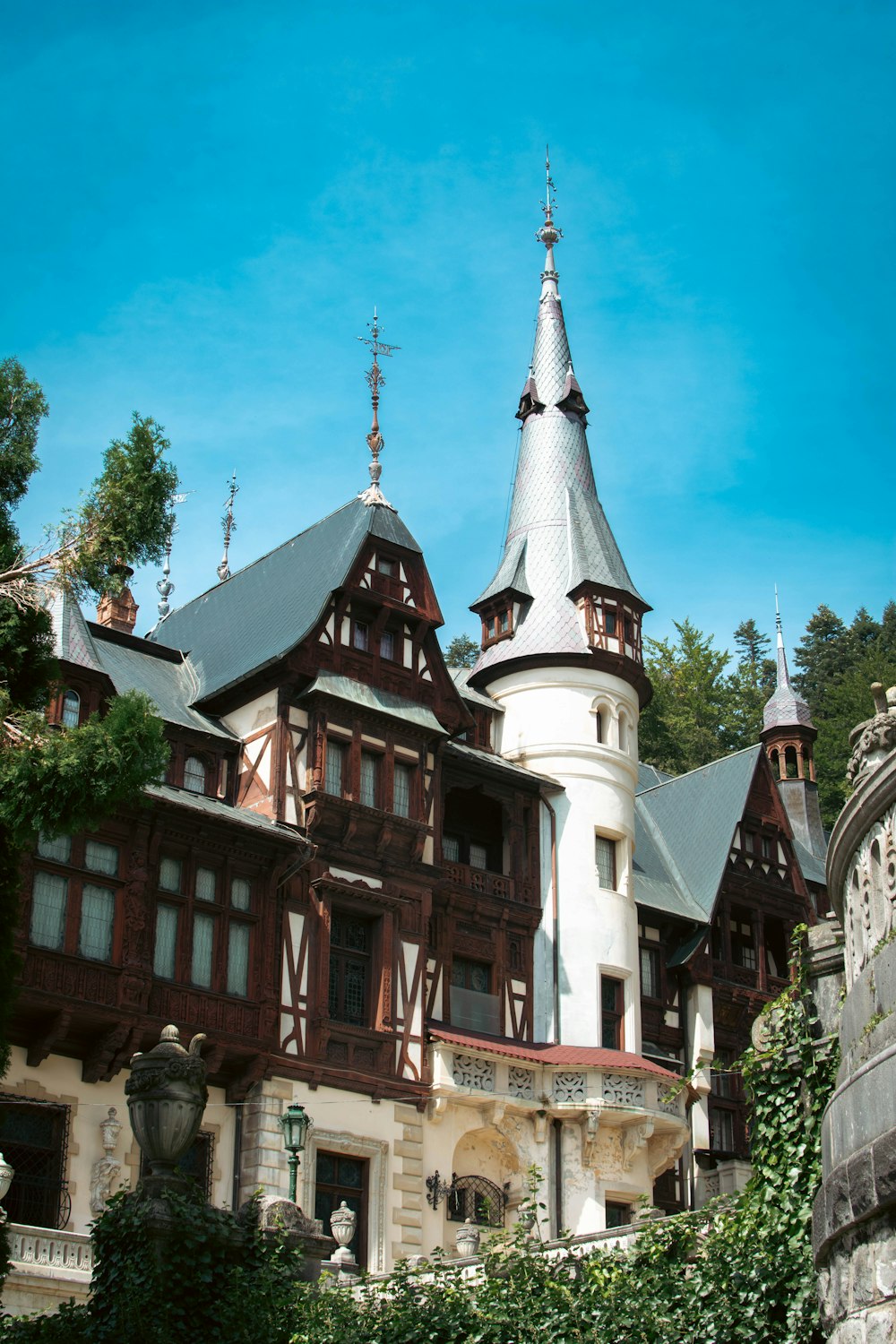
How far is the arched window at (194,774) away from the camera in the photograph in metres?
31.6

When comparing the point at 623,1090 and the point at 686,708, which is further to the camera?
the point at 686,708

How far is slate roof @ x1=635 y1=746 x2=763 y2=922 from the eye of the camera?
39812 mm

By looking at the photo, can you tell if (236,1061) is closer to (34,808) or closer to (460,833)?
(460,833)

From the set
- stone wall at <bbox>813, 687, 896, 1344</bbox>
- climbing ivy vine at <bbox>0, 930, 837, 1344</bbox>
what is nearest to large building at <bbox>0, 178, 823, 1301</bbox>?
climbing ivy vine at <bbox>0, 930, 837, 1344</bbox>

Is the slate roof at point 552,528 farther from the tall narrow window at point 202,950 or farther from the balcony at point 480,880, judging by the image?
the tall narrow window at point 202,950

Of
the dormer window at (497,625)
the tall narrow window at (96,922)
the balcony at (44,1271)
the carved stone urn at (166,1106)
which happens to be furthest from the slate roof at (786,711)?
the carved stone urn at (166,1106)

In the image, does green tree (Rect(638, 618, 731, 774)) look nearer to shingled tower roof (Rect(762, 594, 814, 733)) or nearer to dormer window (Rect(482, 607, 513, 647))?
shingled tower roof (Rect(762, 594, 814, 733))

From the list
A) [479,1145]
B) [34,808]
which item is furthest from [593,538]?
[34,808]

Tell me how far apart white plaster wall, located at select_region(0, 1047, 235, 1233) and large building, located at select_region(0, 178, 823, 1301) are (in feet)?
0.16

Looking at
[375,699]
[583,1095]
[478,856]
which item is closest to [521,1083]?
[583,1095]

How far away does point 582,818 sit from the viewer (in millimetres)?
36406

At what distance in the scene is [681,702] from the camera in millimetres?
61562

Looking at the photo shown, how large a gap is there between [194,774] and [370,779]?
334cm

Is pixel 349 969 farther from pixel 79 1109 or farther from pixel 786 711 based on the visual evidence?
pixel 786 711
